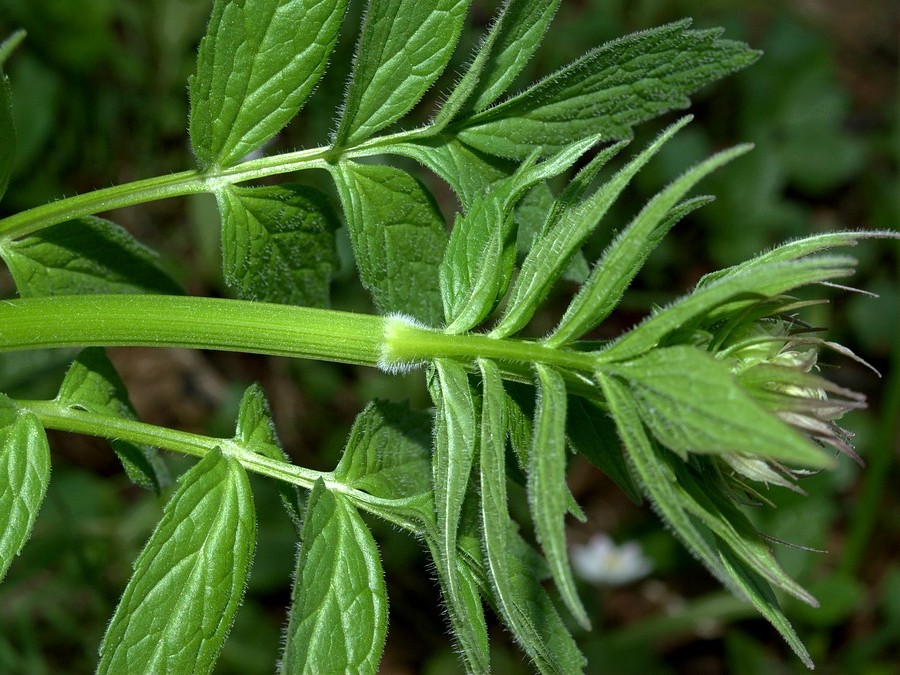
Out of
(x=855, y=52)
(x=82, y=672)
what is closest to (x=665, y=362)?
(x=82, y=672)

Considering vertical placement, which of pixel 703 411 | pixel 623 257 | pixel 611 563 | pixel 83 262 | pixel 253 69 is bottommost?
pixel 611 563

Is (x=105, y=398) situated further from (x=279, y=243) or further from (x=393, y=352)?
(x=393, y=352)

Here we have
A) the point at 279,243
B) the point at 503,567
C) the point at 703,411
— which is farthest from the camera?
the point at 279,243

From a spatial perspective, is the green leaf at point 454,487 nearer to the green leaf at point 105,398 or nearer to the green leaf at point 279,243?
the green leaf at point 279,243

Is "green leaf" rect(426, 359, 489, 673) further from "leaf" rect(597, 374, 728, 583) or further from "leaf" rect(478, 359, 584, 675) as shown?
"leaf" rect(597, 374, 728, 583)

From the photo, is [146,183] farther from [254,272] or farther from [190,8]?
[190,8]

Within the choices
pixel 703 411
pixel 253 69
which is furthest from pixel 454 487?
pixel 253 69

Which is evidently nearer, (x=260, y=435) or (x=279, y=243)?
(x=260, y=435)
